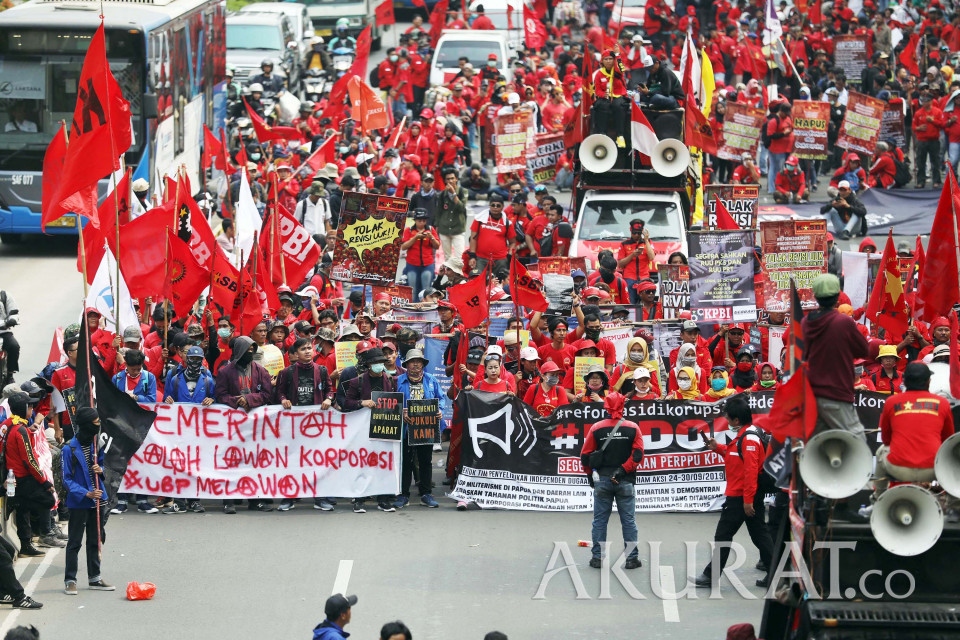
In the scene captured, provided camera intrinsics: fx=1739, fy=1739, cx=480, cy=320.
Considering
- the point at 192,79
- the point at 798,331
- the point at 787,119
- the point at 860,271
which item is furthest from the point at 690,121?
the point at 798,331

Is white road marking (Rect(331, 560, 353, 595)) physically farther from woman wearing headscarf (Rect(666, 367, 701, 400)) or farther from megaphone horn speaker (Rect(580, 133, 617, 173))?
megaphone horn speaker (Rect(580, 133, 617, 173))

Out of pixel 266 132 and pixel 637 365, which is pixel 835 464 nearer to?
pixel 637 365

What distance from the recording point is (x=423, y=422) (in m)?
15.4

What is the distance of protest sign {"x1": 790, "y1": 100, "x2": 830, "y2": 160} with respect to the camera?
28.4 m

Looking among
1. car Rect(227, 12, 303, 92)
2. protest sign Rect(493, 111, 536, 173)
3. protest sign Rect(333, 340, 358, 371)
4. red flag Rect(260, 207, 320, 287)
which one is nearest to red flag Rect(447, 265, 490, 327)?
protest sign Rect(333, 340, 358, 371)

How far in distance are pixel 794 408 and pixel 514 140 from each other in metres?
15.9

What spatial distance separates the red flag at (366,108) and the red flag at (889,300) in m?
12.7

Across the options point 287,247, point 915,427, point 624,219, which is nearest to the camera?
point 915,427

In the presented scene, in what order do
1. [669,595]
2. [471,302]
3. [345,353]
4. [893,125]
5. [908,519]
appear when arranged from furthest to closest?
[893,125], [471,302], [345,353], [669,595], [908,519]

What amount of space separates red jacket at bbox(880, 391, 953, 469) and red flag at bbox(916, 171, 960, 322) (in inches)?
195

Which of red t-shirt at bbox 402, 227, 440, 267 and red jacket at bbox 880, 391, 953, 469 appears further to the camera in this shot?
red t-shirt at bbox 402, 227, 440, 267

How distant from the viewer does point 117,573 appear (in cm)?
1368

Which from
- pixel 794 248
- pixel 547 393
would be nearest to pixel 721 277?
pixel 794 248

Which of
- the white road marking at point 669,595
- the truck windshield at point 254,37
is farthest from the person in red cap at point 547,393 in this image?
the truck windshield at point 254,37
